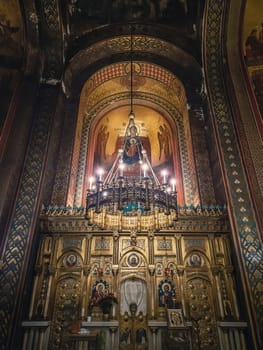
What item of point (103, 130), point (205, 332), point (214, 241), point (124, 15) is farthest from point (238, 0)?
point (205, 332)

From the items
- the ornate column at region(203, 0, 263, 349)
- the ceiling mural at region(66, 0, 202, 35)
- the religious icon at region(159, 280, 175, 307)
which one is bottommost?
the religious icon at region(159, 280, 175, 307)

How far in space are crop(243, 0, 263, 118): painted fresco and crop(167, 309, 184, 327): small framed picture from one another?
6.96 m

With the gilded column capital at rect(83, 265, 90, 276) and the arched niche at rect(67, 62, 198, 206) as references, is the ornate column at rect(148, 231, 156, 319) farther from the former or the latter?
the arched niche at rect(67, 62, 198, 206)

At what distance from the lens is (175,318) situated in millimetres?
5059

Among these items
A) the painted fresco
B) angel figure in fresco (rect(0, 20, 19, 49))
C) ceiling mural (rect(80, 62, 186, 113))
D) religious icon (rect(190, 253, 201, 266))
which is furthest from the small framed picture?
angel figure in fresco (rect(0, 20, 19, 49))

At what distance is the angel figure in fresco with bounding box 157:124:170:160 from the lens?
10.6 meters

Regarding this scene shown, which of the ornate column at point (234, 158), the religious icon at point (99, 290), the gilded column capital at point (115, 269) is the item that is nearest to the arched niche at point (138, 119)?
the ornate column at point (234, 158)

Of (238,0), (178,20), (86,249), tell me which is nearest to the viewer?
(86,249)

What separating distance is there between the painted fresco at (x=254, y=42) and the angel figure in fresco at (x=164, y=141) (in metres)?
3.84

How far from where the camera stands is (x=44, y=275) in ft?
19.3

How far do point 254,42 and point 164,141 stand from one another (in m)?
4.90

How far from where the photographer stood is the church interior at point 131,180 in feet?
17.0

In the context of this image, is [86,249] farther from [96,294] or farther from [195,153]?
[195,153]

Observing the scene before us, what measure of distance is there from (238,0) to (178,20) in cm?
254
